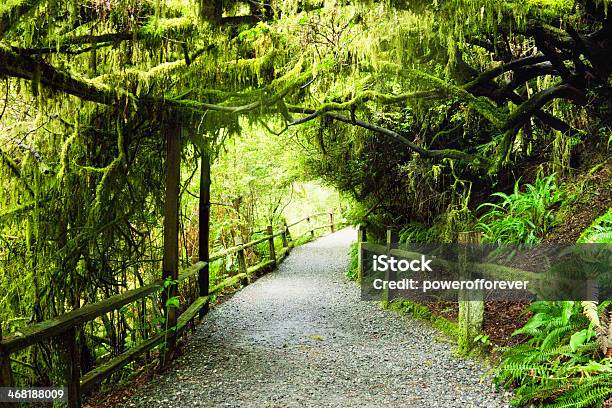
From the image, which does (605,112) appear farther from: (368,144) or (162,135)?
(162,135)

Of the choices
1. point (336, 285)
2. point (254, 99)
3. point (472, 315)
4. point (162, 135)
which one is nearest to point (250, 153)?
point (336, 285)

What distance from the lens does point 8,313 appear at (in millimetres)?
5301

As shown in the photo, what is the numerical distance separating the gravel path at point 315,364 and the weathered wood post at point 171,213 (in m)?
0.76

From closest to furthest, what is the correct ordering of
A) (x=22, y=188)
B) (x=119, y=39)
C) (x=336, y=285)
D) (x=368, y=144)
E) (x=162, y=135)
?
(x=119, y=39) → (x=22, y=188) → (x=162, y=135) → (x=368, y=144) → (x=336, y=285)

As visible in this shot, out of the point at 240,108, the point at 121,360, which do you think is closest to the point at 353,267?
the point at 240,108

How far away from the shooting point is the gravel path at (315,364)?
455cm

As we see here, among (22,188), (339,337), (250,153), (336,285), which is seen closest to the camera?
(22,188)

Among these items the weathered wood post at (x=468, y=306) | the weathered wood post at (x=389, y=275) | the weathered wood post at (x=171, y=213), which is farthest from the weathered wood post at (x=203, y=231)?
the weathered wood post at (x=468, y=306)

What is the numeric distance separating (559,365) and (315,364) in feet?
8.57

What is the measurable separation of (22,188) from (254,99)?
2.59 meters

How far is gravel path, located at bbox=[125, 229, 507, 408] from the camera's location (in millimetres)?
4551

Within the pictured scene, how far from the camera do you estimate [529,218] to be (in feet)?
20.6

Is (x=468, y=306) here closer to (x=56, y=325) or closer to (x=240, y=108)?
(x=240, y=108)

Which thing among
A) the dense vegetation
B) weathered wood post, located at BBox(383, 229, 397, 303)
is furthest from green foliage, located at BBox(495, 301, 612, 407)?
weathered wood post, located at BBox(383, 229, 397, 303)
